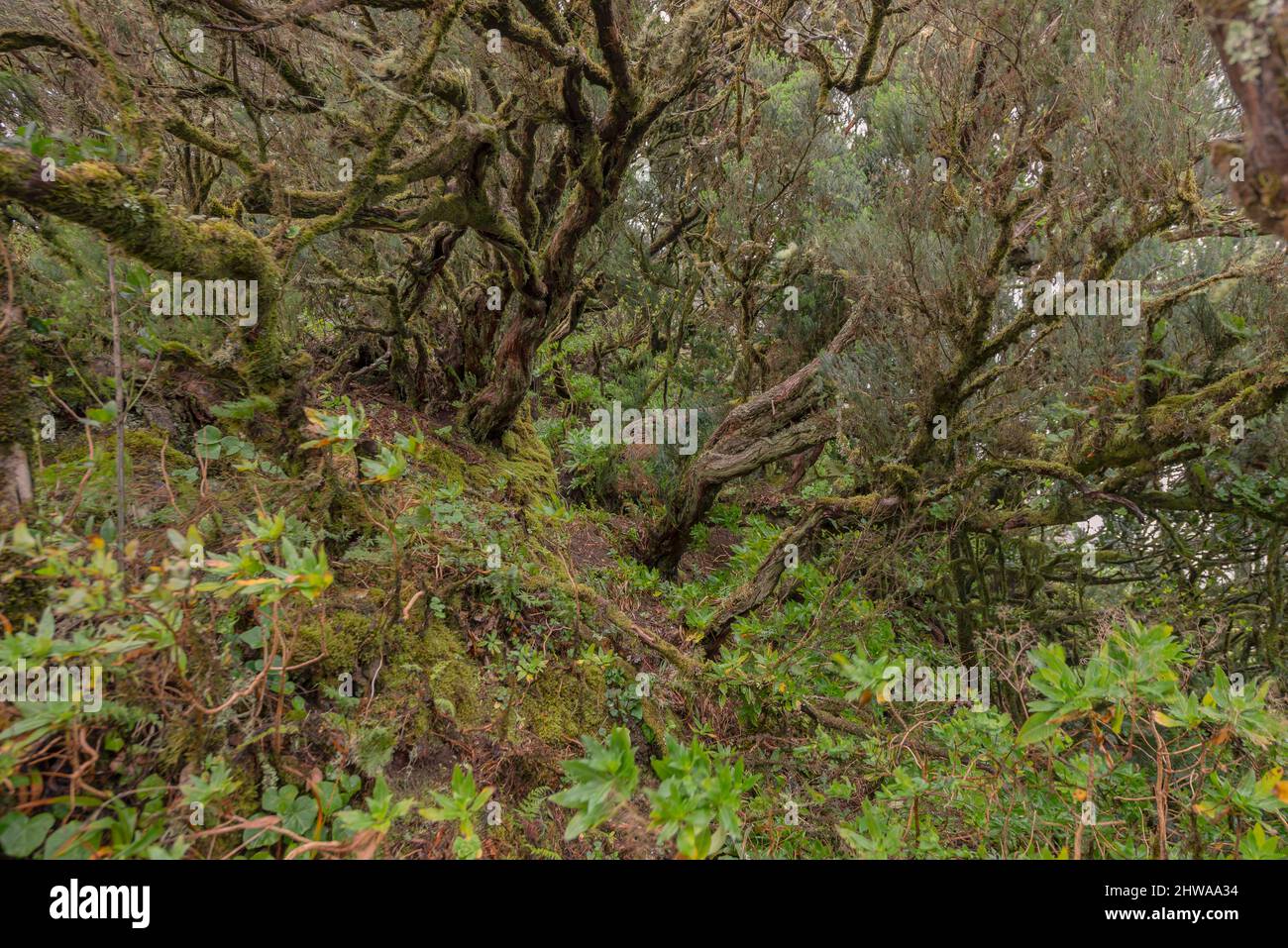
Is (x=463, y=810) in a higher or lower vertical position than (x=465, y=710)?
higher

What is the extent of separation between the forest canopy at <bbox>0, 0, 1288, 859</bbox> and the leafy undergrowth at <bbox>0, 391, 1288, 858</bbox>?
0.02 metres

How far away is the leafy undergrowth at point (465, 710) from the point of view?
5.25 feet

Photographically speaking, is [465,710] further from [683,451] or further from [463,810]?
[683,451]

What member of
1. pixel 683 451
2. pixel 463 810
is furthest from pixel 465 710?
pixel 683 451

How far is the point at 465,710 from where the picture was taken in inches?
118

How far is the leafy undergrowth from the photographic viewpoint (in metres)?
1.60

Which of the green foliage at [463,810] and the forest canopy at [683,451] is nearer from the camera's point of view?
the green foliage at [463,810]

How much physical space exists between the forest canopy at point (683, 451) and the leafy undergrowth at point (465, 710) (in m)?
0.02

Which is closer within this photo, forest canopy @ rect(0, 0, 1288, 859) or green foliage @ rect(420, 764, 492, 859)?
green foliage @ rect(420, 764, 492, 859)

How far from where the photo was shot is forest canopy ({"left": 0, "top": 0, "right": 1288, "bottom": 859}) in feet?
5.80

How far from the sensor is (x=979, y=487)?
184 inches

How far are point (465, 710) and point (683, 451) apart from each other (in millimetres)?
4232

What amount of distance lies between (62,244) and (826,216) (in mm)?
5800
